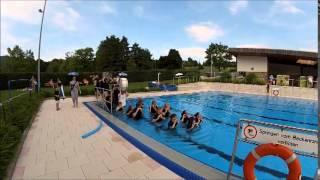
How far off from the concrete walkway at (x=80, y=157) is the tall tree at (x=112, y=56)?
57267 millimetres

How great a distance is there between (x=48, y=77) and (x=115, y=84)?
2326cm

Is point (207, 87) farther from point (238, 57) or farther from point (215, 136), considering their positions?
point (215, 136)

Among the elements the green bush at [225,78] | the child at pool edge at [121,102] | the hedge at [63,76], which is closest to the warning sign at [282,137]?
the child at pool edge at [121,102]

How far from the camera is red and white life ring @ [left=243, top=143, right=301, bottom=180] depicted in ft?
13.8

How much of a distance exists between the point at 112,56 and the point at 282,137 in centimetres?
6479

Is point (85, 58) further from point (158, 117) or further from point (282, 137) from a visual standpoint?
point (282, 137)

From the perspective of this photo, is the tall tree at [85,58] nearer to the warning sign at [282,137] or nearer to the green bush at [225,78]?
the green bush at [225,78]

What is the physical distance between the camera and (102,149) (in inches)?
295

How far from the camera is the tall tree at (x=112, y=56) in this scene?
67062 mm

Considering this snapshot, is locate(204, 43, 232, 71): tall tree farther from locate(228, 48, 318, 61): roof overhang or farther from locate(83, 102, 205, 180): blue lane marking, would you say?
locate(83, 102, 205, 180): blue lane marking

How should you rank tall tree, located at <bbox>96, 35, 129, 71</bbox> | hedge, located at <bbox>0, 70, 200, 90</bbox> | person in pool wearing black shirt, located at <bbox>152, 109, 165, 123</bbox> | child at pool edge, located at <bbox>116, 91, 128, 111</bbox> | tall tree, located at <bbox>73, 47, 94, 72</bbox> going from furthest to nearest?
tall tree, located at <bbox>73, 47, 94, 72</bbox> → tall tree, located at <bbox>96, 35, 129, 71</bbox> → hedge, located at <bbox>0, 70, 200, 90</bbox> → child at pool edge, located at <bbox>116, 91, 128, 111</bbox> → person in pool wearing black shirt, located at <bbox>152, 109, 165, 123</bbox>

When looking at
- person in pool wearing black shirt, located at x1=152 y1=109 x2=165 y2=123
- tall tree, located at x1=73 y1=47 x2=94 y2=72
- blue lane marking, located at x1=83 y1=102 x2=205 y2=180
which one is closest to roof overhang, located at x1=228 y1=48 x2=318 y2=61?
person in pool wearing black shirt, located at x1=152 y1=109 x2=165 y2=123

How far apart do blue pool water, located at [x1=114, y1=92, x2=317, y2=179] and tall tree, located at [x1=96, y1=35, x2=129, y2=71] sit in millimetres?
46922


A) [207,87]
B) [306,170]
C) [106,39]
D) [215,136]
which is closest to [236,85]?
[207,87]
